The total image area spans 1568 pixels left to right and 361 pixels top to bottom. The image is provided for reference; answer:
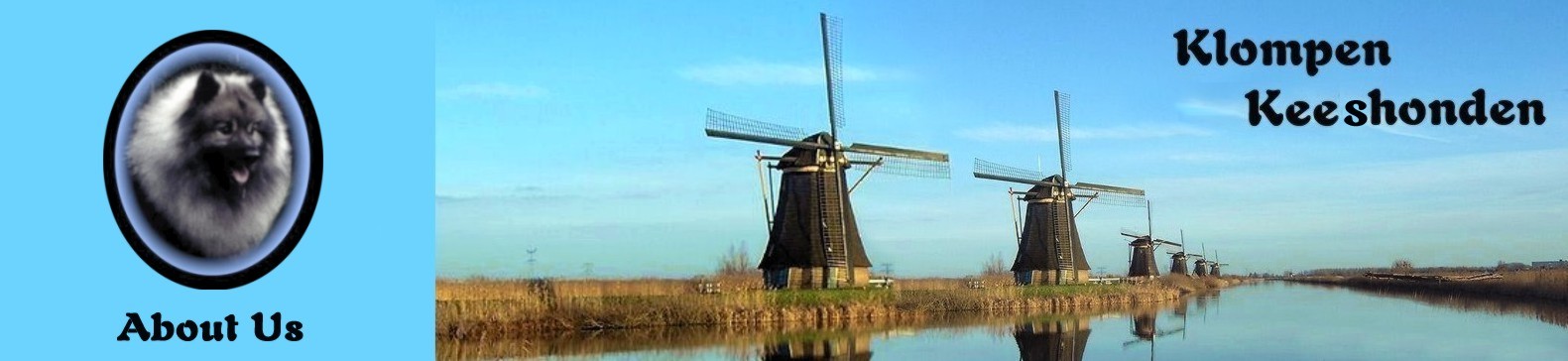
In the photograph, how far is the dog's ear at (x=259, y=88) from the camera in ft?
18.8

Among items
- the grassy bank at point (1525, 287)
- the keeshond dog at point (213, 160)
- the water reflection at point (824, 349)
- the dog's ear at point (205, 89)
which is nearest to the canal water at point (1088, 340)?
the water reflection at point (824, 349)

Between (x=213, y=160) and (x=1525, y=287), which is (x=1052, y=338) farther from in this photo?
(x=1525, y=287)

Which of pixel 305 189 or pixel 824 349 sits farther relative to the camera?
pixel 824 349

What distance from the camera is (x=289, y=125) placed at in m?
5.74

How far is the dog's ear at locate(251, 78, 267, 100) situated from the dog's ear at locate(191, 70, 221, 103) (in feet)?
0.52

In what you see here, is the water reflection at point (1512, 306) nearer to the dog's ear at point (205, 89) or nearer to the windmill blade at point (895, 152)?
the windmill blade at point (895, 152)

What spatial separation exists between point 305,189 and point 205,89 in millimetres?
645

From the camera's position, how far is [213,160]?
5797 mm

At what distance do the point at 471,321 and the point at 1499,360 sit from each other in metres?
11.9

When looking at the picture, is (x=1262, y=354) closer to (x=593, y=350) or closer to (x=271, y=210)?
(x=593, y=350)

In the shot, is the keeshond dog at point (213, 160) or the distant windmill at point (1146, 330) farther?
the distant windmill at point (1146, 330)

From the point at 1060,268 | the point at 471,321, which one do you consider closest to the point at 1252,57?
the point at 471,321

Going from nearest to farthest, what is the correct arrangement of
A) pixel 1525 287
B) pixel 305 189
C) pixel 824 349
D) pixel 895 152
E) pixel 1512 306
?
pixel 305 189, pixel 824 349, pixel 895 152, pixel 1512 306, pixel 1525 287

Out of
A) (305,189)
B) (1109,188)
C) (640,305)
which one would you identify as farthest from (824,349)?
(1109,188)
